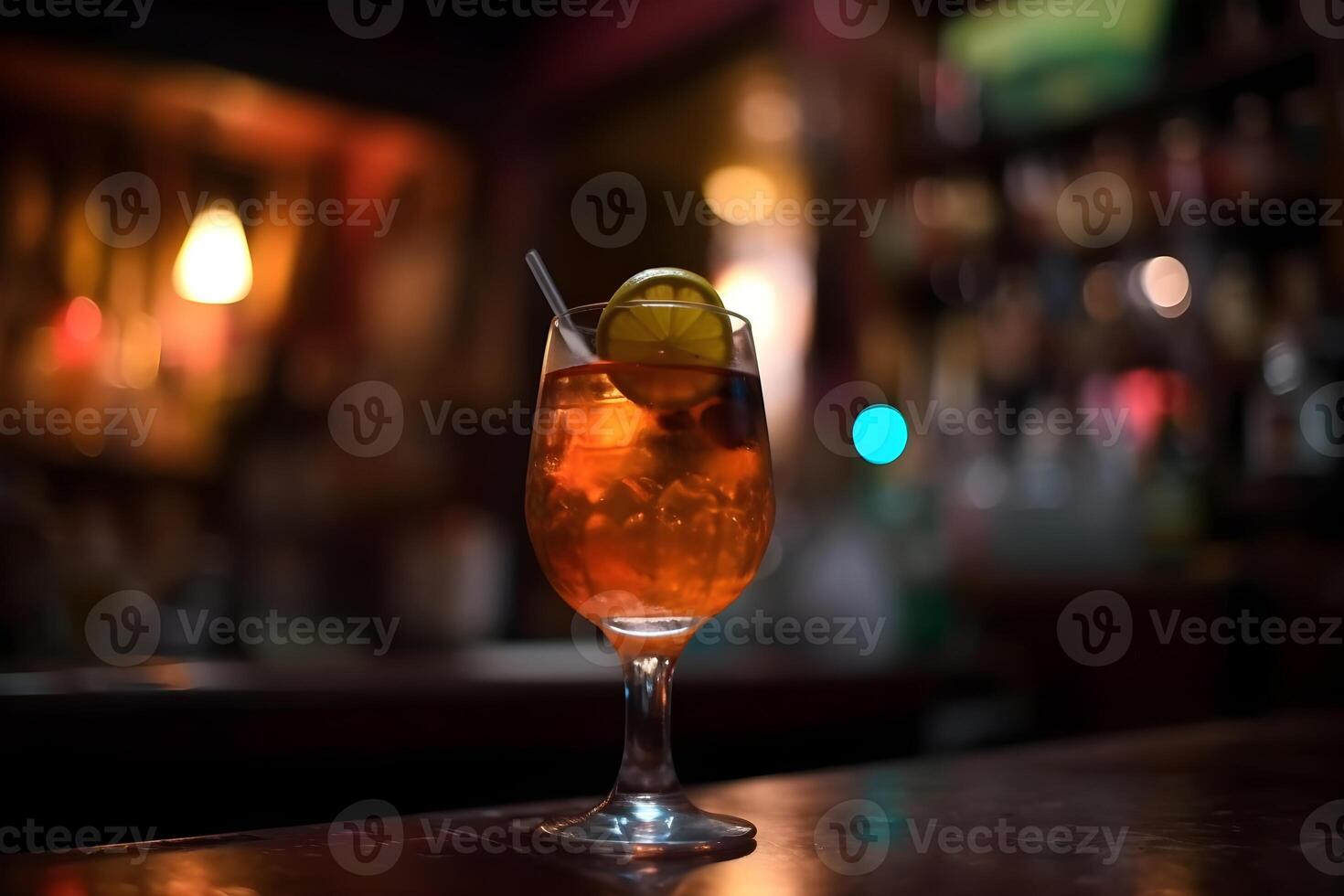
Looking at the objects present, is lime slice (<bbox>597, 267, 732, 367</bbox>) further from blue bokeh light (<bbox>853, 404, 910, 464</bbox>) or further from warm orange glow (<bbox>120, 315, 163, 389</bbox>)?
blue bokeh light (<bbox>853, 404, 910, 464</bbox>)

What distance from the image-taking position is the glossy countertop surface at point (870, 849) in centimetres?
53

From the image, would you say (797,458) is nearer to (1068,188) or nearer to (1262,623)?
(1068,188)

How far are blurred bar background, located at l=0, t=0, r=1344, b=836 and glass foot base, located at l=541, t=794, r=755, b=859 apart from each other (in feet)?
3.80

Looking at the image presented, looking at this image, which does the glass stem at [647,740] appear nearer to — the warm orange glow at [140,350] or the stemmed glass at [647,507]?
the stemmed glass at [647,507]

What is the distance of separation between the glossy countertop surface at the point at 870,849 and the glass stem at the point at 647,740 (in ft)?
0.19

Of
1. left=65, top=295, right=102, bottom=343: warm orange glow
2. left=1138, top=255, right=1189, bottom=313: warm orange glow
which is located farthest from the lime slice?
left=65, top=295, right=102, bottom=343: warm orange glow

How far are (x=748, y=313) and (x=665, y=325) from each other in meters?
4.30

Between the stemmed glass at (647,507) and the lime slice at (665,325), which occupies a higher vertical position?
the lime slice at (665,325)

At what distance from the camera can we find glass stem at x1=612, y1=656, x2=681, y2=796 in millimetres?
738

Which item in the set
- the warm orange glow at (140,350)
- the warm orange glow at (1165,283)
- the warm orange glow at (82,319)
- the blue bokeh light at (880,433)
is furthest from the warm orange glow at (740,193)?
the warm orange glow at (82,319)

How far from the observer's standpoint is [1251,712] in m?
2.97

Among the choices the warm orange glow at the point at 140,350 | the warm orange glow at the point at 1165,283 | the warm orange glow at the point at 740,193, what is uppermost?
the warm orange glow at the point at 740,193

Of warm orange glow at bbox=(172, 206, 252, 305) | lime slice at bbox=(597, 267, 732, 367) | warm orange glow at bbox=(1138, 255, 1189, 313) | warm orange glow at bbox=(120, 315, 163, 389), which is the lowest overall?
lime slice at bbox=(597, 267, 732, 367)

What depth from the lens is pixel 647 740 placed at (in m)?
0.74
